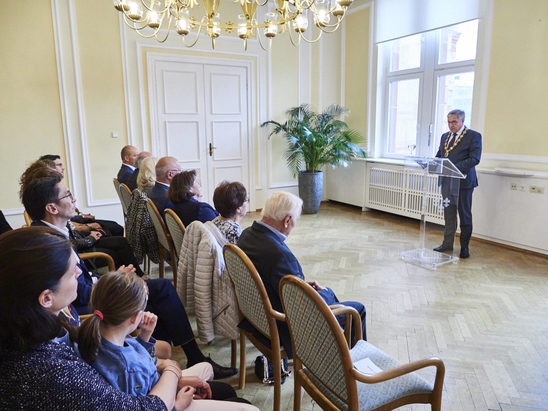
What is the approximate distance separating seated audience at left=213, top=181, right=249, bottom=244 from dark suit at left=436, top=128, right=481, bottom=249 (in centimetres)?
281

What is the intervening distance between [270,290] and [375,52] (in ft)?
19.3

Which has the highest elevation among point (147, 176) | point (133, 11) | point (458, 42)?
point (458, 42)

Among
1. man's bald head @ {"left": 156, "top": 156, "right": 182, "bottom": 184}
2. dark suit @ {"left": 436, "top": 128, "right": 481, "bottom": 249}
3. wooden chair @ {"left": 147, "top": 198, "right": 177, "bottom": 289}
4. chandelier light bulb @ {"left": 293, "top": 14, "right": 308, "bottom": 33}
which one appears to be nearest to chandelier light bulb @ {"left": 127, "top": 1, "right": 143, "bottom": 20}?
man's bald head @ {"left": 156, "top": 156, "right": 182, "bottom": 184}

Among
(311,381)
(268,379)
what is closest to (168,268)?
(268,379)

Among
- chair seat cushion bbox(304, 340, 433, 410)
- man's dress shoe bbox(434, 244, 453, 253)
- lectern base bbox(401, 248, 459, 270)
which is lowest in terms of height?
lectern base bbox(401, 248, 459, 270)

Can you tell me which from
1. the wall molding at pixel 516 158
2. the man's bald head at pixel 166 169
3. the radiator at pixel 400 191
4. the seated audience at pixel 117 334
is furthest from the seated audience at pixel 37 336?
the radiator at pixel 400 191

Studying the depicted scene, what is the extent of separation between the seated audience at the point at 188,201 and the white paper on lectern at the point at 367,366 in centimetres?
160

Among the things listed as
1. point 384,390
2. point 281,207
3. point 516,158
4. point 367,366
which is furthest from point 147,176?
point 516,158

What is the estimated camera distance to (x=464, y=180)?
4340mm

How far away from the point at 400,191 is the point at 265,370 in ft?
15.2

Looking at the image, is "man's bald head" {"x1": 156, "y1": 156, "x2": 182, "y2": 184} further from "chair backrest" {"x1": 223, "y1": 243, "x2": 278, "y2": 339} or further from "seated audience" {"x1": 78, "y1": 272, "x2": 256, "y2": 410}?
"seated audience" {"x1": 78, "y1": 272, "x2": 256, "y2": 410}

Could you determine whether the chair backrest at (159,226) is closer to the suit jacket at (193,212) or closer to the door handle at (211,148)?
the suit jacket at (193,212)

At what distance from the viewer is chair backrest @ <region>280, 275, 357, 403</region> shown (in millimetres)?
1286

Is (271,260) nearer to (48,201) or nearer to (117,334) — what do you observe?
(117,334)
